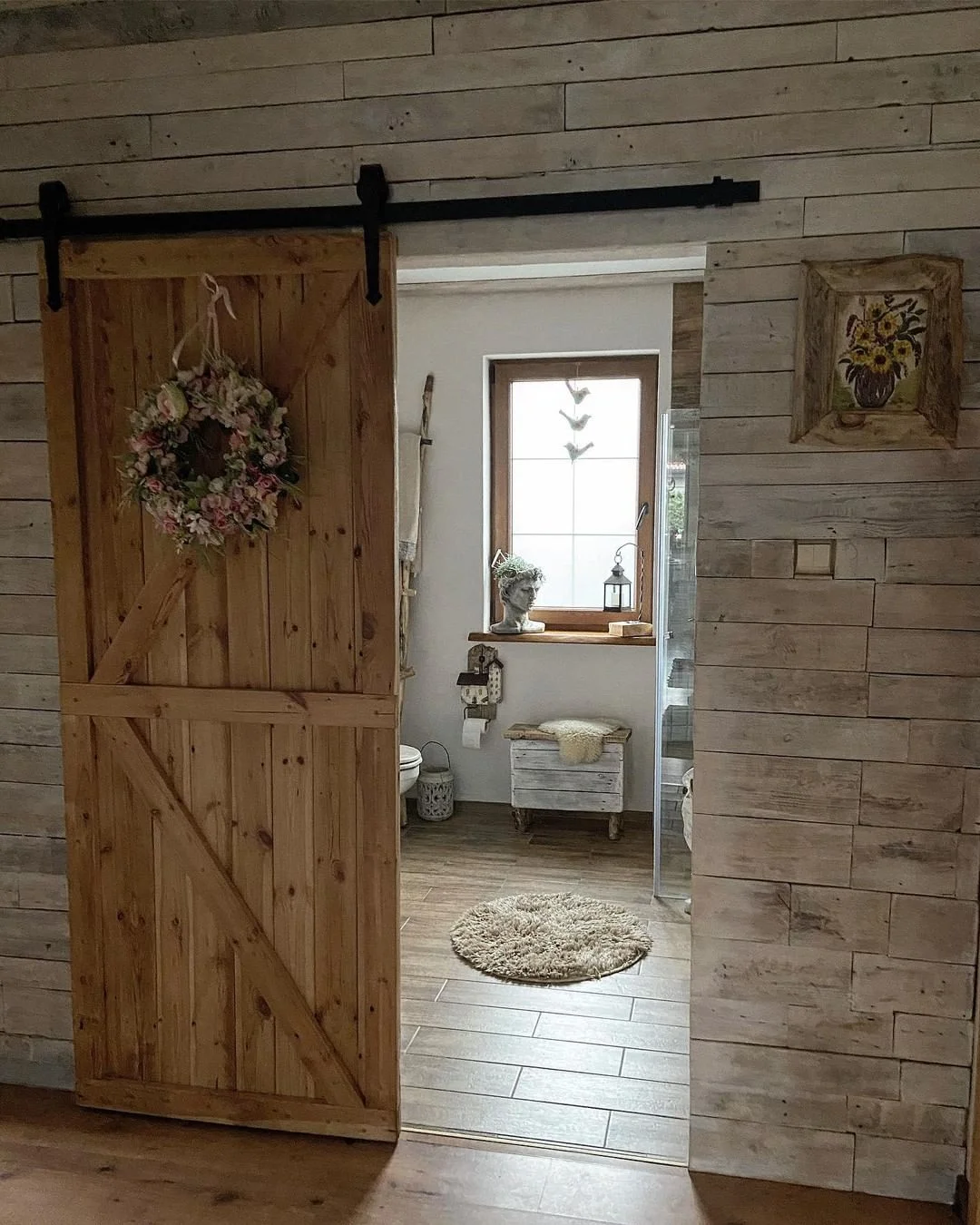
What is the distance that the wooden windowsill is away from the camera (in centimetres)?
477

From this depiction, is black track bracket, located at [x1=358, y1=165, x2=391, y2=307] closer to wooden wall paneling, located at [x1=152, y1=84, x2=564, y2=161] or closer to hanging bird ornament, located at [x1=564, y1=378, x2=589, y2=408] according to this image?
wooden wall paneling, located at [x1=152, y1=84, x2=564, y2=161]

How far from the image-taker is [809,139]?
2.19 meters

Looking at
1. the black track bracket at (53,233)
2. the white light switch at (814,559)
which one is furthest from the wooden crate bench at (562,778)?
the black track bracket at (53,233)

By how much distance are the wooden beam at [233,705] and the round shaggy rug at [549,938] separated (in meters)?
1.37

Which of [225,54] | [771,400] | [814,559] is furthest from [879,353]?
[225,54]

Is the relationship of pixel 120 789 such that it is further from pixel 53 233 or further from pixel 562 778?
pixel 562 778

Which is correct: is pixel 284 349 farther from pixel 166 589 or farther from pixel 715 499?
pixel 715 499

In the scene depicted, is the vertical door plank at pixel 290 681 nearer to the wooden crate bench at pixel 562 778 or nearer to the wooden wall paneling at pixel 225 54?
the wooden wall paneling at pixel 225 54

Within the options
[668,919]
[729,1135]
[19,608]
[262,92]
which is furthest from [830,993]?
[262,92]

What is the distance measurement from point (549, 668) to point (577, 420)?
1226 mm

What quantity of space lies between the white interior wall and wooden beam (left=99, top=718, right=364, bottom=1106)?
2.52 m

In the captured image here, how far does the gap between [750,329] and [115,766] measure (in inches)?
75.1

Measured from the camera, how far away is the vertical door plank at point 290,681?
2.42 metres

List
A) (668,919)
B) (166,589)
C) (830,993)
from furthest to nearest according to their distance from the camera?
(668,919) → (166,589) → (830,993)
